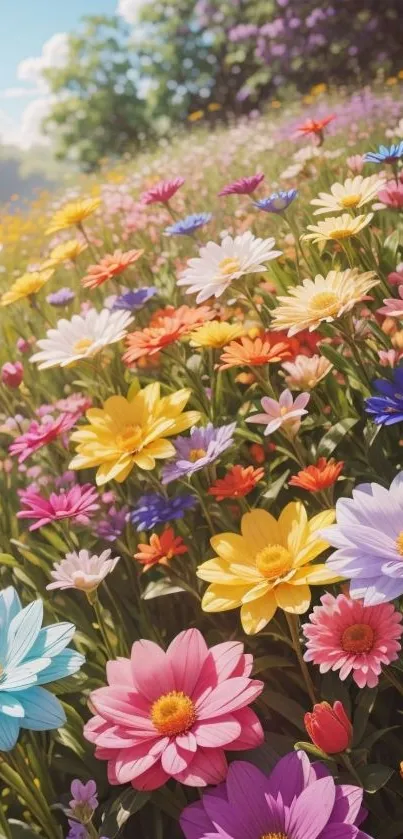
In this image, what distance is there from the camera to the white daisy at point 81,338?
1.12m

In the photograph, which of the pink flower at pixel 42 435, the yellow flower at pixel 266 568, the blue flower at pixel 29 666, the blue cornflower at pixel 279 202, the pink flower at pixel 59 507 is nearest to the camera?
the blue flower at pixel 29 666

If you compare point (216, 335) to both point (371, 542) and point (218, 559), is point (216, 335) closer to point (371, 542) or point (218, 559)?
point (218, 559)

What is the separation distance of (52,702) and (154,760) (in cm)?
11

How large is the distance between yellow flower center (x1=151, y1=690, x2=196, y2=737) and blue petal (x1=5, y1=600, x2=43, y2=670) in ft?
0.45

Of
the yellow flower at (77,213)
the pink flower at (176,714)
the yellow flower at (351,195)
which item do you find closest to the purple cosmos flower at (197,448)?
the pink flower at (176,714)

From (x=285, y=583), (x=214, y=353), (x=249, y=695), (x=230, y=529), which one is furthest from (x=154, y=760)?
(x=214, y=353)

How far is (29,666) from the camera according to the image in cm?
66

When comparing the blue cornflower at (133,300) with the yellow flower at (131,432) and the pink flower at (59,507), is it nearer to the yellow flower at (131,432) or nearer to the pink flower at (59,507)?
the yellow flower at (131,432)

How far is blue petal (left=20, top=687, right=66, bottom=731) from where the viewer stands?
637mm

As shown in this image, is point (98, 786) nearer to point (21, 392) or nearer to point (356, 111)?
point (21, 392)

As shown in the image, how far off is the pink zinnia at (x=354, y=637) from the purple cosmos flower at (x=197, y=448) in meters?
0.26

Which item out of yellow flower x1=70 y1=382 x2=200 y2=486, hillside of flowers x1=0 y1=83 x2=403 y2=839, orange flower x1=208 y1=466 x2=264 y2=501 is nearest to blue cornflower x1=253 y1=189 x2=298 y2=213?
hillside of flowers x1=0 y1=83 x2=403 y2=839

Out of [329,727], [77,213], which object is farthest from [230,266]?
[329,727]

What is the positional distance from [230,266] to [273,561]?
1.54 feet
